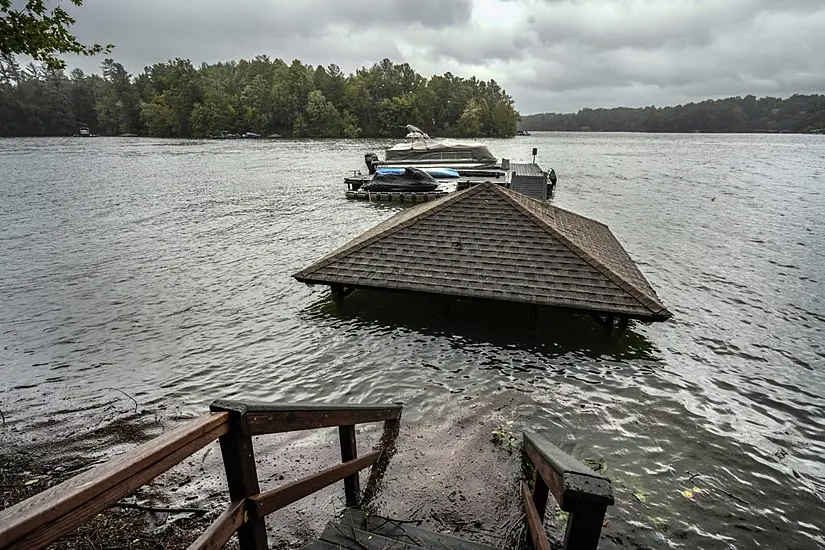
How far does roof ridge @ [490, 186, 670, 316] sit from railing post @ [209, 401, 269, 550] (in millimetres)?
9516

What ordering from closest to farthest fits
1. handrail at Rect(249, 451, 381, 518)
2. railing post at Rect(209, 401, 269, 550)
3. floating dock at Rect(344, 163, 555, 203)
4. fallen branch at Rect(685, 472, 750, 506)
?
railing post at Rect(209, 401, 269, 550), handrail at Rect(249, 451, 381, 518), fallen branch at Rect(685, 472, 750, 506), floating dock at Rect(344, 163, 555, 203)

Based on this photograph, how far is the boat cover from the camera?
3219 centimetres

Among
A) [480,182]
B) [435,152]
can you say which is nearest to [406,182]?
[480,182]

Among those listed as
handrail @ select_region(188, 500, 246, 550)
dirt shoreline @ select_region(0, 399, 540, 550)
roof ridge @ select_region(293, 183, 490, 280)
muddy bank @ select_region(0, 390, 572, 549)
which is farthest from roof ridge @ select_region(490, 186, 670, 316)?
handrail @ select_region(188, 500, 246, 550)

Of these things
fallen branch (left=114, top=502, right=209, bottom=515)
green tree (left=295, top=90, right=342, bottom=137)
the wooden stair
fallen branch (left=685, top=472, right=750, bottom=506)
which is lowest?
fallen branch (left=685, top=472, right=750, bottom=506)

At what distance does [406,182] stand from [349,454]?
28.9m

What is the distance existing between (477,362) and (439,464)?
3.68m

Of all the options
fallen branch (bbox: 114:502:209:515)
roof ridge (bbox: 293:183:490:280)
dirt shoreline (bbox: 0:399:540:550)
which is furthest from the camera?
roof ridge (bbox: 293:183:490:280)

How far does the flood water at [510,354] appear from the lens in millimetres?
7203

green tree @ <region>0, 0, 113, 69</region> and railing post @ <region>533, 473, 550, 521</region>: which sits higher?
green tree @ <region>0, 0, 113, 69</region>

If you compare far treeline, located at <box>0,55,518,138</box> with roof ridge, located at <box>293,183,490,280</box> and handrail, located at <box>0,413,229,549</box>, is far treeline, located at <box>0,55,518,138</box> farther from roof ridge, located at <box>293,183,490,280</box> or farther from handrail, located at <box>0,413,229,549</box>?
handrail, located at <box>0,413,229,549</box>

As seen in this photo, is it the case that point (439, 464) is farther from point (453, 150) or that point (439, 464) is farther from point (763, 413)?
point (453, 150)

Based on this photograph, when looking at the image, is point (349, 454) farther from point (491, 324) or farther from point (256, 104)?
point (256, 104)

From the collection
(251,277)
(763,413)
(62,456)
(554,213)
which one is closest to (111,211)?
(251,277)
